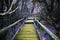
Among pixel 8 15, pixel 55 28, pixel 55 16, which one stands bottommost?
pixel 55 28

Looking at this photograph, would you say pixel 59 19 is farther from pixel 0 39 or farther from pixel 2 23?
pixel 0 39

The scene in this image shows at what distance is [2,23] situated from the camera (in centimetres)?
418

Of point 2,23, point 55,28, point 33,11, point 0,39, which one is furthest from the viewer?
point 33,11

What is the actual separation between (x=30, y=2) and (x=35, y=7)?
0.68 m

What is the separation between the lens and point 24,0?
A: 12695 mm

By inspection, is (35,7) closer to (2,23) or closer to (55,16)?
(55,16)

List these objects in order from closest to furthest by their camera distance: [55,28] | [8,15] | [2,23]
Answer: [2,23] < [8,15] < [55,28]

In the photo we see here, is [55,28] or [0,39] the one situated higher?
[0,39]

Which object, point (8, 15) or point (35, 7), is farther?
point (35, 7)

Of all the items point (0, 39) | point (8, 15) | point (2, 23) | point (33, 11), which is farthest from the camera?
point (33, 11)

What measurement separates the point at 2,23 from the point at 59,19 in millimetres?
4877

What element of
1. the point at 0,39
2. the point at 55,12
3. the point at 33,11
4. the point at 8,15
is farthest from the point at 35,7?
the point at 0,39

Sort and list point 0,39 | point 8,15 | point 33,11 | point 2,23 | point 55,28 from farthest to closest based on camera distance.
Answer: point 33,11, point 55,28, point 8,15, point 2,23, point 0,39

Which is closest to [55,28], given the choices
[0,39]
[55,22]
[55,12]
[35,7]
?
[55,22]
